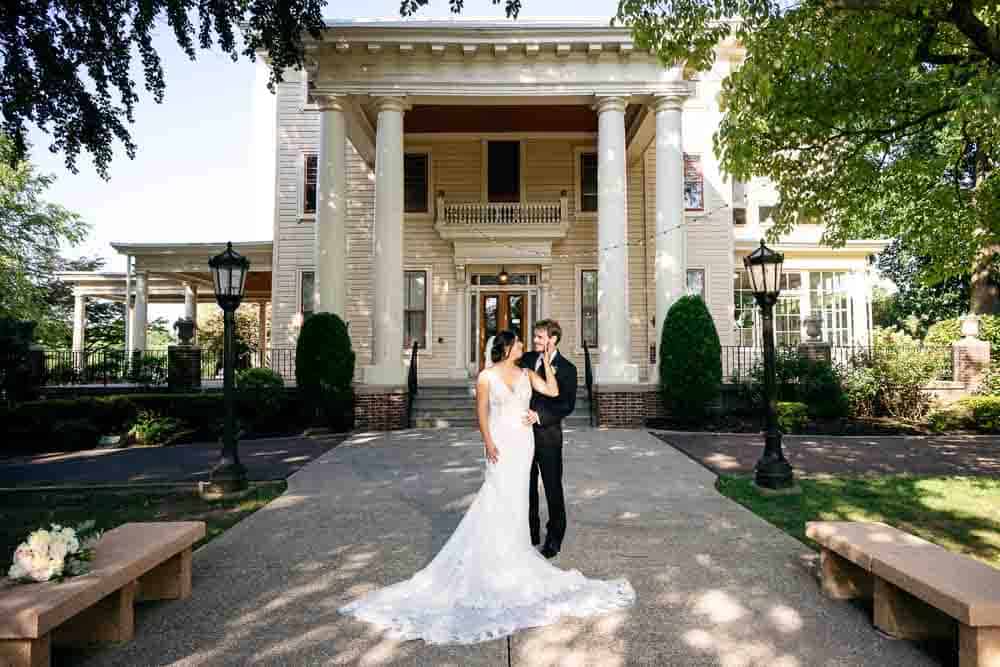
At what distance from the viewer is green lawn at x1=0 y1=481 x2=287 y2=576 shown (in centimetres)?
629

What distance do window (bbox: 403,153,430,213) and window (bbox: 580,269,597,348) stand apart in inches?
201

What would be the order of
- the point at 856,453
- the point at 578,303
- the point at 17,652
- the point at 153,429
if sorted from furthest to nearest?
the point at 578,303 < the point at 153,429 < the point at 856,453 < the point at 17,652

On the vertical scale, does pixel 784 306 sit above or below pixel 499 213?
below

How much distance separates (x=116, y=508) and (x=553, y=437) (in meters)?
5.26

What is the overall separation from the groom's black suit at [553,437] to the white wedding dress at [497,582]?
0.88 ft

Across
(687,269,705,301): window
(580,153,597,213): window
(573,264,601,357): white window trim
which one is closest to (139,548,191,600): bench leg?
(573,264,601,357): white window trim

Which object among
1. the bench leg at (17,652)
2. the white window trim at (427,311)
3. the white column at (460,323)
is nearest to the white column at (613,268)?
the white column at (460,323)

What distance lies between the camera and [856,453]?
10.2 meters

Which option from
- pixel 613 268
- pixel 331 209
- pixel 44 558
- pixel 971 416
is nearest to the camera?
pixel 44 558

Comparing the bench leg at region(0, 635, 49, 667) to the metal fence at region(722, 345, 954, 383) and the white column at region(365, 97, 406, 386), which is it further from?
the metal fence at region(722, 345, 954, 383)

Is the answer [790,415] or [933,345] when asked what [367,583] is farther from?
[933,345]

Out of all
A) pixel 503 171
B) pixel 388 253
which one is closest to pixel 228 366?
pixel 388 253

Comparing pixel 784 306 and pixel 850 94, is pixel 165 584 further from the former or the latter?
pixel 784 306

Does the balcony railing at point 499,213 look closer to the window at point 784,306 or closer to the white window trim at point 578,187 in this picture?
the white window trim at point 578,187
